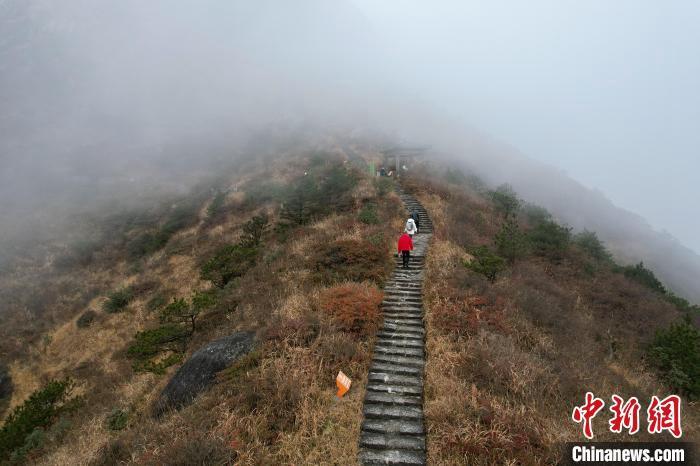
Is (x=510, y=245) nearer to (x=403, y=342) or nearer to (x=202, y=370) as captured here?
(x=403, y=342)

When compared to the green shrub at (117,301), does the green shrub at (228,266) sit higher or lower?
higher

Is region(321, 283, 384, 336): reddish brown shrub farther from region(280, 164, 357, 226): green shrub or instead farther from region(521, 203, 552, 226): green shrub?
region(521, 203, 552, 226): green shrub

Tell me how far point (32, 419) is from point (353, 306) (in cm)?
1085

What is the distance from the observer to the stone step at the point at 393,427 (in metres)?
6.23

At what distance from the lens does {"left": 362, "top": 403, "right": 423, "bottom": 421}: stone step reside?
21.7 ft

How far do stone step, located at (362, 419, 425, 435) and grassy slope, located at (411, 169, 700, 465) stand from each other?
10.2 inches

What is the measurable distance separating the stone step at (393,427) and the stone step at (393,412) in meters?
0.11

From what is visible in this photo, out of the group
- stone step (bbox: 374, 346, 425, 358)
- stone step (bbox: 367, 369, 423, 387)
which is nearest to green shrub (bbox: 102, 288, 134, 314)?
stone step (bbox: 374, 346, 425, 358)

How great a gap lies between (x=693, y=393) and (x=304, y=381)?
1266 cm

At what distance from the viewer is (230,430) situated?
19.8 feet

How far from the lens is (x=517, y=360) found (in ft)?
24.5

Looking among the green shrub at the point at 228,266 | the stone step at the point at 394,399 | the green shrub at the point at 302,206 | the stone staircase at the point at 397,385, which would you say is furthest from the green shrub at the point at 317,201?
the stone step at the point at 394,399

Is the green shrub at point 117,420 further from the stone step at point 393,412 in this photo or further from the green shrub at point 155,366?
the stone step at point 393,412

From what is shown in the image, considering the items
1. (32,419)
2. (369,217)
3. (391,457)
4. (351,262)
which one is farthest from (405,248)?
(32,419)
